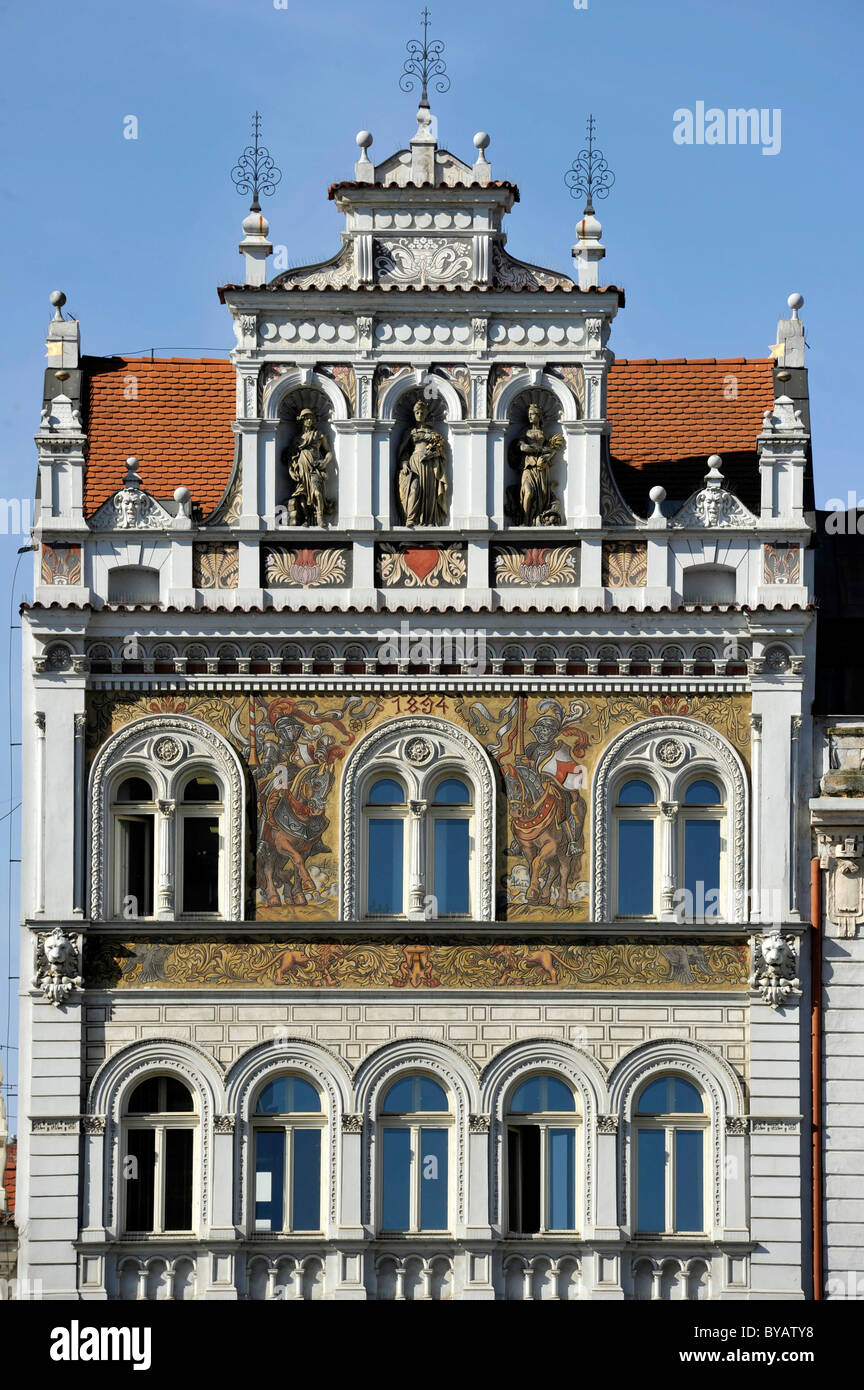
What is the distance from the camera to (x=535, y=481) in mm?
45312

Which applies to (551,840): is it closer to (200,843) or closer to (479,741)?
(479,741)

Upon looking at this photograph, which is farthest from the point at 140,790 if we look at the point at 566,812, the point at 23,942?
the point at 566,812

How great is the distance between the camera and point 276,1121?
145 ft

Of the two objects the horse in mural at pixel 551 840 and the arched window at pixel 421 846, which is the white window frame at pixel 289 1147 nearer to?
the arched window at pixel 421 846

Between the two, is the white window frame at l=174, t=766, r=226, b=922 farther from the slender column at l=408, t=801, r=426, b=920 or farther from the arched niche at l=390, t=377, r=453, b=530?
the arched niche at l=390, t=377, r=453, b=530

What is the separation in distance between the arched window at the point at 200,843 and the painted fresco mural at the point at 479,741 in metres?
0.58

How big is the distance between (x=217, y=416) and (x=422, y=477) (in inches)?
160

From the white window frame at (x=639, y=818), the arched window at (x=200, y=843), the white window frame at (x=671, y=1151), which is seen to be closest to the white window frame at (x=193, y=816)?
the arched window at (x=200, y=843)

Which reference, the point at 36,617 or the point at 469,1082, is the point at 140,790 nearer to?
the point at 36,617

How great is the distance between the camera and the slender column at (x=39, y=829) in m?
44.5

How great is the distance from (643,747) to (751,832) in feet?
5.90

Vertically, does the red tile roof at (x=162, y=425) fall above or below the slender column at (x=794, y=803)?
above

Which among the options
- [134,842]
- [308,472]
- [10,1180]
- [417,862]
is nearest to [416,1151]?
[417,862]
